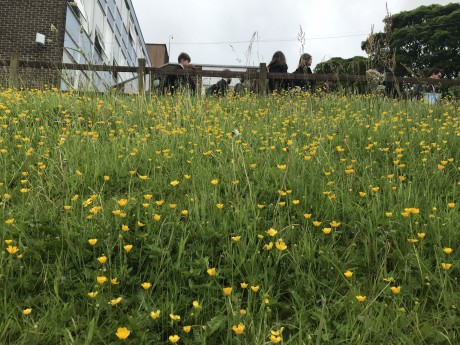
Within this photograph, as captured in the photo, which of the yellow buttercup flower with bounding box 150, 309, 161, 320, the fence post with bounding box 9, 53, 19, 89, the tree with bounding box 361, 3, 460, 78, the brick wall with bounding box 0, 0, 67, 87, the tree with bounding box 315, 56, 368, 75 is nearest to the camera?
the yellow buttercup flower with bounding box 150, 309, 161, 320

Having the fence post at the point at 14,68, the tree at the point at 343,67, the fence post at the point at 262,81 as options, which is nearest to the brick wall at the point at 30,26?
the fence post at the point at 14,68

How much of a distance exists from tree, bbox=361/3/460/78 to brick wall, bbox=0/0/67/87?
17.6 metres

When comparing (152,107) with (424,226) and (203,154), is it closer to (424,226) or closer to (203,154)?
(203,154)

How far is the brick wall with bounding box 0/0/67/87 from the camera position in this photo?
12.3 m

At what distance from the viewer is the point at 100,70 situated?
4875 millimetres

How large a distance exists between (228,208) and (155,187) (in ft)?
1.78

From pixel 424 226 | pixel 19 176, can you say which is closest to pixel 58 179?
pixel 19 176

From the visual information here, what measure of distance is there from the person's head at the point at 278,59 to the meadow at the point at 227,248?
4.35 meters

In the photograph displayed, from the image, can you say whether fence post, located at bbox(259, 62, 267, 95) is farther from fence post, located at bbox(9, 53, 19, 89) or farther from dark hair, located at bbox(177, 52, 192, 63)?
fence post, located at bbox(9, 53, 19, 89)

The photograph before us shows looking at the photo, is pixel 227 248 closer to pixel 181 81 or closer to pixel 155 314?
pixel 155 314

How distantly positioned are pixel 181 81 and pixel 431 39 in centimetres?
2359

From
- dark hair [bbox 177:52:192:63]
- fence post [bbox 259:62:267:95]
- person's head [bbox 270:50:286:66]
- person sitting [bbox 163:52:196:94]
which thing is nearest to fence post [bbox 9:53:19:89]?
person sitting [bbox 163:52:196:94]

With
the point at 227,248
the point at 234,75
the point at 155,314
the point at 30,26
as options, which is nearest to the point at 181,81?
the point at 234,75

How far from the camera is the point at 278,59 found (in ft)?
23.5
